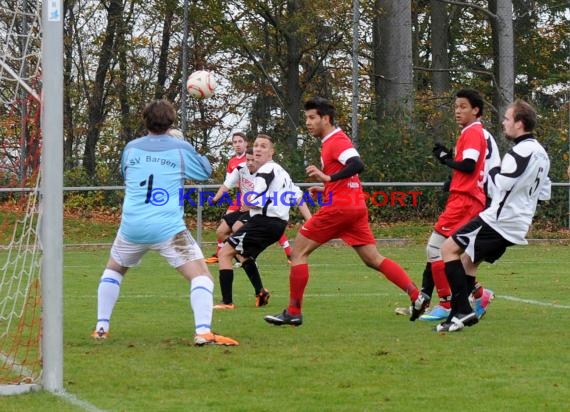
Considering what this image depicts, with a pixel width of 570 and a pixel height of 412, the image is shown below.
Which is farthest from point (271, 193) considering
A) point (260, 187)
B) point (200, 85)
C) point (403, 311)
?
point (200, 85)

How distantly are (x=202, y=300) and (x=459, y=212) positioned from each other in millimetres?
2821

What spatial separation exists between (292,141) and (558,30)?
48.4 feet

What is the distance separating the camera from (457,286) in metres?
9.53

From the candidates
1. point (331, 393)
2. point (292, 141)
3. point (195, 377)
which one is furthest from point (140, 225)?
point (292, 141)

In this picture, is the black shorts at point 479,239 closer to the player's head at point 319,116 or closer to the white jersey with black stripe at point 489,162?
the white jersey with black stripe at point 489,162

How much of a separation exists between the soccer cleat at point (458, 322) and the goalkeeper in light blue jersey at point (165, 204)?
191cm

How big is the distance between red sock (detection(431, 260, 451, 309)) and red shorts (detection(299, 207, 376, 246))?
68 centimetres

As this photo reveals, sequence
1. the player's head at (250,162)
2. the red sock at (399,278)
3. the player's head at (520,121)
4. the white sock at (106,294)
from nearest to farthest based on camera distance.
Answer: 1. the white sock at (106,294)
2. the player's head at (520,121)
3. the red sock at (399,278)
4. the player's head at (250,162)

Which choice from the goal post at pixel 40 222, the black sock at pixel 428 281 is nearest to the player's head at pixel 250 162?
the black sock at pixel 428 281

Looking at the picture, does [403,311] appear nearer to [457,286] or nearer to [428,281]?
[428,281]

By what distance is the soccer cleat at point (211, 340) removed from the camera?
338 inches

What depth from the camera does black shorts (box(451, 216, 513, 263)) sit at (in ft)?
31.0

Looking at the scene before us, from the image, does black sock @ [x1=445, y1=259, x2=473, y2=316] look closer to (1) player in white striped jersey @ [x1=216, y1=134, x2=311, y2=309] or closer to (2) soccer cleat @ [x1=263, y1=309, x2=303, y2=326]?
(2) soccer cleat @ [x1=263, y1=309, x2=303, y2=326]

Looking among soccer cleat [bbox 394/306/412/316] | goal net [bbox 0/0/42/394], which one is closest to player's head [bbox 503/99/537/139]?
soccer cleat [bbox 394/306/412/316]
